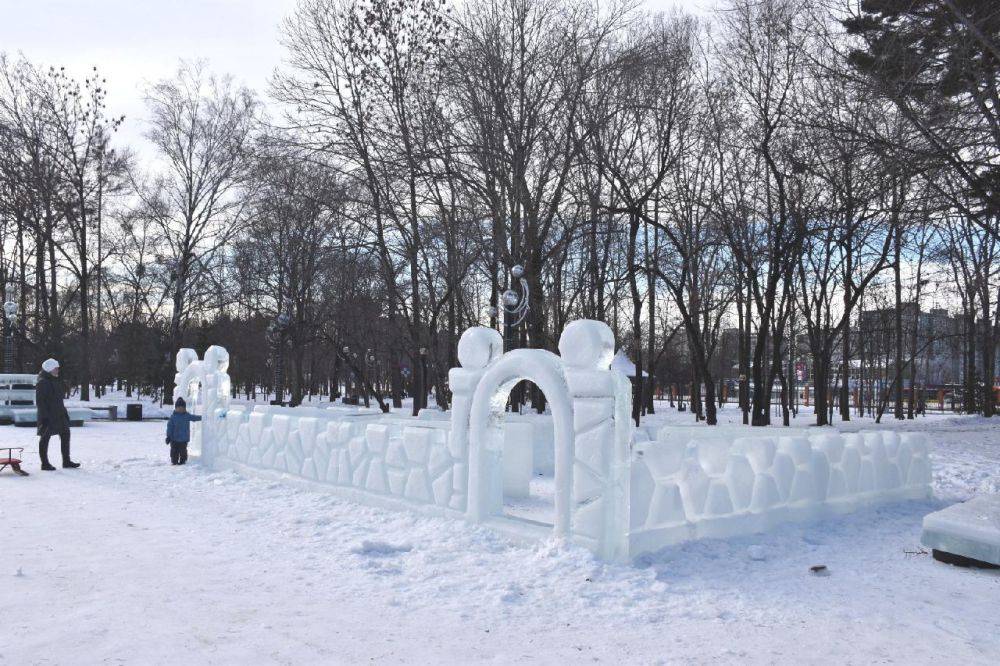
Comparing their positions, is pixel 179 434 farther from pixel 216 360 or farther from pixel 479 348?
pixel 479 348

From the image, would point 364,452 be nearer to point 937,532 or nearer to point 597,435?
point 597,435

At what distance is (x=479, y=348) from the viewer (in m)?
7.66

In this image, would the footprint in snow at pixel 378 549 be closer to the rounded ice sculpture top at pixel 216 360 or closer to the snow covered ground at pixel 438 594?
the snow covered ground at pixel 438 594

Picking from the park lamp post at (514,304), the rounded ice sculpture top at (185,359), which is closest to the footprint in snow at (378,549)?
the park lamp post at (514,304)

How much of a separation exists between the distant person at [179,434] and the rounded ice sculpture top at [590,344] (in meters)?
8.52

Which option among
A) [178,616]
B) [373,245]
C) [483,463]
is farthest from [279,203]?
[178,616]

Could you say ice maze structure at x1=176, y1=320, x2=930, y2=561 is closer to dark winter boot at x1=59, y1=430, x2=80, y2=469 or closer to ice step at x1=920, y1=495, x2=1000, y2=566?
ice step at x1=920, y1=495, x2=1000, y2=566

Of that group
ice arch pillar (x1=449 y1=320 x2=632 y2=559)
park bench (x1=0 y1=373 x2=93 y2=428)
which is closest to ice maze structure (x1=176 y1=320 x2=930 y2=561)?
ice arch pillar (x1=449 y1=320 x2=632 y2=559)

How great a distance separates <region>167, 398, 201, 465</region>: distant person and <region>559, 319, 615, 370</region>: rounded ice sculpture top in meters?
8.52

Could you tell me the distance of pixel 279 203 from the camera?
24.7 metres

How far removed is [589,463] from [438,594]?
171cm

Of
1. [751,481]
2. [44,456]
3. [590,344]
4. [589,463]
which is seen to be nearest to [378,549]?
[589,463]

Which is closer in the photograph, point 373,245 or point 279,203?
point 373,245

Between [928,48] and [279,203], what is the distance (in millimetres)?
19997
